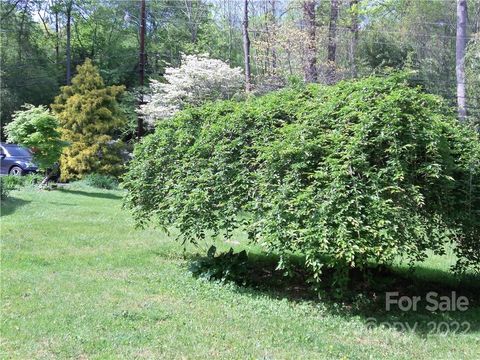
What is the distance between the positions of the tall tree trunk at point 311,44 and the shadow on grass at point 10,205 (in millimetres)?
13623

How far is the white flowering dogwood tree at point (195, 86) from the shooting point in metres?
21.9

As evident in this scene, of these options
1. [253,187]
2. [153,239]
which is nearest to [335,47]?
[153,239]

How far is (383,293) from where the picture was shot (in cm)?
569

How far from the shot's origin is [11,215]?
32.4ft

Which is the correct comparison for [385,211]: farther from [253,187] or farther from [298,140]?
[253,187]

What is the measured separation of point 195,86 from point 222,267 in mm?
17146

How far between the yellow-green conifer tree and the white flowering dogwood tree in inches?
162

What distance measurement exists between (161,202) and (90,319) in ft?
7.71

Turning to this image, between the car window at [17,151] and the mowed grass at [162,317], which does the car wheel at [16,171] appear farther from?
the mowed grass at [162,317]

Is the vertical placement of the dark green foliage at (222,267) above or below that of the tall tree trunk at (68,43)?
below

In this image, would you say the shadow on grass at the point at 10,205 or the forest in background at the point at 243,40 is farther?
the forest in background at the point at 243,40

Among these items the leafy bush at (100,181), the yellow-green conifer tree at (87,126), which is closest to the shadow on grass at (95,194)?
the leafy bush at (100,181)

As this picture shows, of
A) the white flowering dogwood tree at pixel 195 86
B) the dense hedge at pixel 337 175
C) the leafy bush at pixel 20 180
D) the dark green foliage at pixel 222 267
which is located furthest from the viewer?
the white flowering dogwood tree at pixel 195 86

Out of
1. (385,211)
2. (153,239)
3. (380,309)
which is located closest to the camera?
(385,211)
